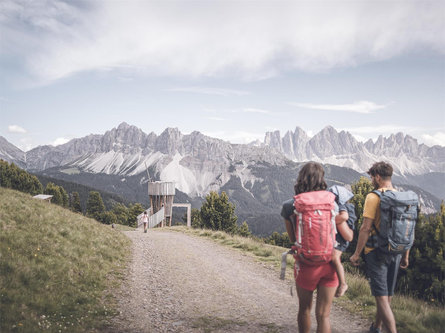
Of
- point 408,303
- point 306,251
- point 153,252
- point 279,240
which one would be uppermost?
point 306,251

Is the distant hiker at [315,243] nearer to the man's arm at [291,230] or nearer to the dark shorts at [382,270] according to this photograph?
the man's arm at [291,230]

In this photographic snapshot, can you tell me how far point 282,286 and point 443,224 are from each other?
815 centimetres

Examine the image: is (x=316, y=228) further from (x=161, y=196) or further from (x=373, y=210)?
(x=161, y=196)

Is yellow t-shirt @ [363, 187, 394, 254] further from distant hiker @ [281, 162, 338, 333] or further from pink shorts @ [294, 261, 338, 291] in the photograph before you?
pink shorts @ [294, 261, 338, 291]

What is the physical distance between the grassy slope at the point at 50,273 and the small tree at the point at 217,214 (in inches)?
1385

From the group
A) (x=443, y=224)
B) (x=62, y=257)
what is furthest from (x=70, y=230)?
(x=443, y=224)

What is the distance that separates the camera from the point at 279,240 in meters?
69.9

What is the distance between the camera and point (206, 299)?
843 cm

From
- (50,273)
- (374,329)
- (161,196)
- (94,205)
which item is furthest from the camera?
(94,205)

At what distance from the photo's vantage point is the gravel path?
259 inches

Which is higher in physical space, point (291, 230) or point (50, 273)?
point (291, 230)

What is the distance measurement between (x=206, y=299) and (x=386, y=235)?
5406 millimetres

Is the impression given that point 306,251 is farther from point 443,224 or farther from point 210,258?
point 443,224

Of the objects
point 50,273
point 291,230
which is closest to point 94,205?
point 50,273
